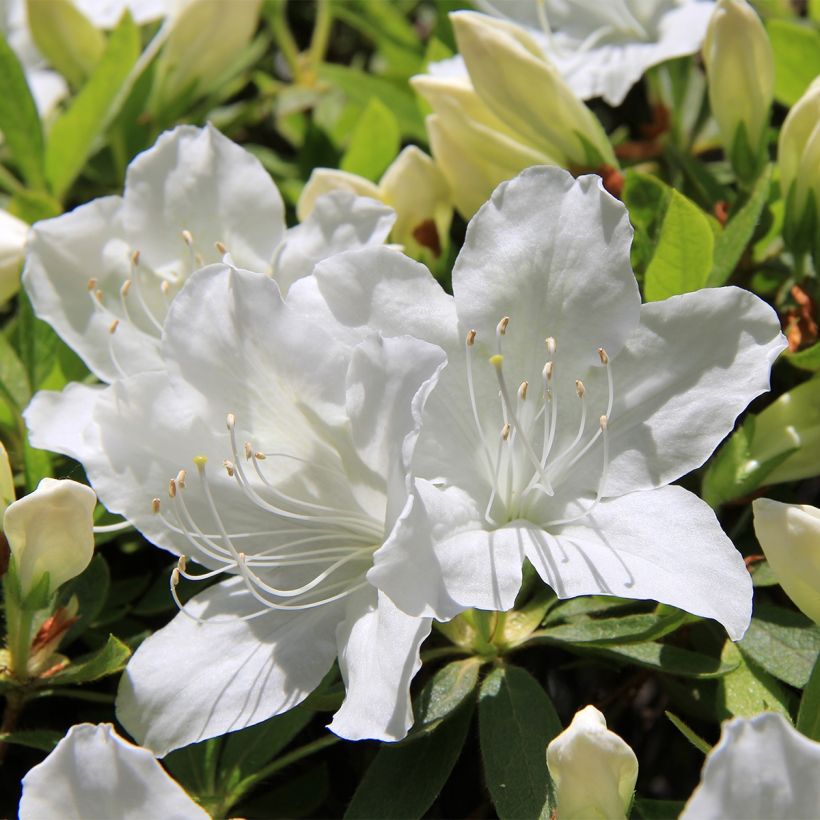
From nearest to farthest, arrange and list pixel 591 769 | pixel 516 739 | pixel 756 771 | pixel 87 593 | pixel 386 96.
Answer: pixel 756 771 → pixel 591 769 → pixel 516 739 → pixel 87 593 → pixel 386 96

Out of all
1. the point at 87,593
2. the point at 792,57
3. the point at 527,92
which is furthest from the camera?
the point at 792,57

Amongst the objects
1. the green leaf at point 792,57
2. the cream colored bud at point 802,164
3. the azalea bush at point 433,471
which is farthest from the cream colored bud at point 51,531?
the green leaf at point 792,57

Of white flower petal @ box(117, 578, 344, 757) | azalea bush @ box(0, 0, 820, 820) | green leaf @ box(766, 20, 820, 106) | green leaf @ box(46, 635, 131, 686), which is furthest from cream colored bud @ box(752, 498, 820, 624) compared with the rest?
green leaf @ box(766, 20, 820, 106)

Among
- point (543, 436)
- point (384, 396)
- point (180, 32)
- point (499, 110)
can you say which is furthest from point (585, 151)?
point (180, 32)

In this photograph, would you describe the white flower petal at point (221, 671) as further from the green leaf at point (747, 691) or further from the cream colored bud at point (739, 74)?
the cream colored bud at point (739, 74)

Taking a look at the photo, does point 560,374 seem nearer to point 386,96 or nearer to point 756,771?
point 756,771

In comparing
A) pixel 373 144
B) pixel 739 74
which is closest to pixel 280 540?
pixel 373 144
